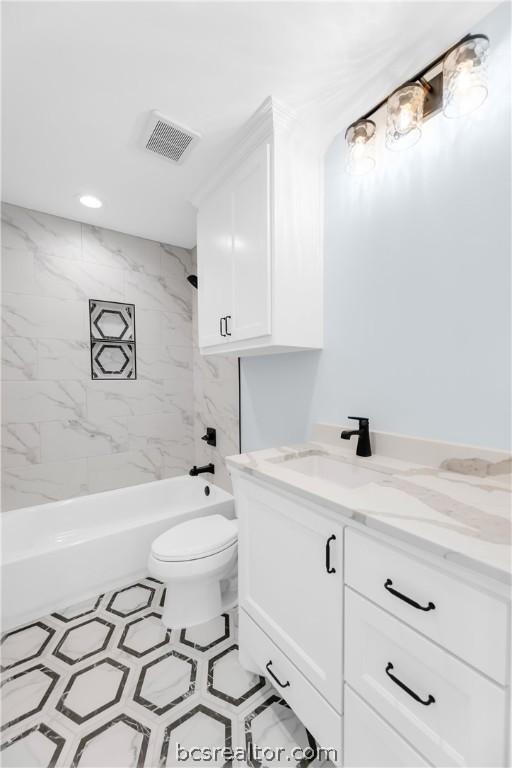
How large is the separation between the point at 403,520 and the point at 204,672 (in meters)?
1.27

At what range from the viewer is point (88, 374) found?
2.41 m

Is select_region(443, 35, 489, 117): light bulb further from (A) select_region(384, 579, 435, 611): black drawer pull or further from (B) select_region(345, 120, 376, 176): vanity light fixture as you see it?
(A) select_region(384, 579, 435, 611): black drawer pull

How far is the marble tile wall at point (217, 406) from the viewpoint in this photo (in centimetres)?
231

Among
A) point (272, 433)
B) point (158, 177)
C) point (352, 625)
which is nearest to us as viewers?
point (352, 625)

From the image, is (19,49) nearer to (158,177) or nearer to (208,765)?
(158,177)

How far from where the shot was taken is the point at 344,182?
144 cm

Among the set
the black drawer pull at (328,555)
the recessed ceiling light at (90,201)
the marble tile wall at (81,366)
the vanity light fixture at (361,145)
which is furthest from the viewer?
the marble tile wall at (81,366)

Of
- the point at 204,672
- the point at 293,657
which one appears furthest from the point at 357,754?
the point at 204,672

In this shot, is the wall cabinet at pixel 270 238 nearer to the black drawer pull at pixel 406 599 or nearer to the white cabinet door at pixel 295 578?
the white cabinet door at pixel 295 578

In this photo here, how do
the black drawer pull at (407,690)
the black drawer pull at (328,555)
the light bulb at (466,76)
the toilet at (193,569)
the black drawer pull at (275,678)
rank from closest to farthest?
the black drawer pull at (407,690) → the black drawer pull at (328,555) → the light bulb at (466,76) → the black drawer pull at (275,678) → the toilet at (193,569)

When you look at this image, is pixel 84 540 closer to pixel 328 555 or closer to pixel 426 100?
pixel 328 555

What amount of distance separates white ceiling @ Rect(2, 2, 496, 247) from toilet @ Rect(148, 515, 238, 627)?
1997 mm

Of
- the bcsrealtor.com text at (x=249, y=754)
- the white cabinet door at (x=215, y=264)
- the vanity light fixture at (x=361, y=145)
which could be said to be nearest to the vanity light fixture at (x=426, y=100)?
the vanity light fixture at (x=361, y=145)

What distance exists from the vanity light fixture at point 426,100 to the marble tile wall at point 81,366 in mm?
1873
